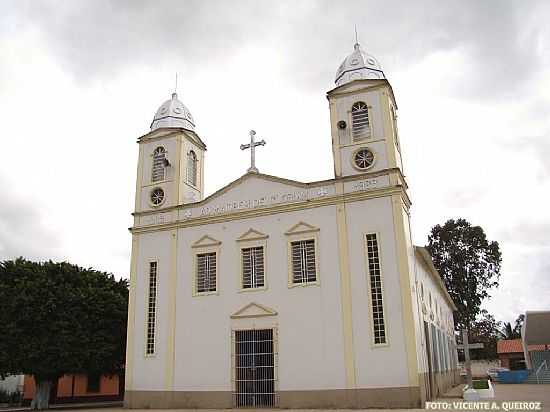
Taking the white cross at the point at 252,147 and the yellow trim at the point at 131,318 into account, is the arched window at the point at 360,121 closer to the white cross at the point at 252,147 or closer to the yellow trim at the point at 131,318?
the white cross at the point at 252,147

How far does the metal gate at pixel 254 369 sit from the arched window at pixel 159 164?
7633 mm

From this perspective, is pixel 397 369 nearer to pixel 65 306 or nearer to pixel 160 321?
pixel 160 321

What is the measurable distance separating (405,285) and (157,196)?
35.7 feet

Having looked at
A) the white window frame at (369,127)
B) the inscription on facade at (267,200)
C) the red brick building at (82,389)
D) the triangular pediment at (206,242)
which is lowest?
the red brick building at (82,389)

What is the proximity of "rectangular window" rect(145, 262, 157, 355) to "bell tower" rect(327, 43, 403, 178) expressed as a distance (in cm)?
825

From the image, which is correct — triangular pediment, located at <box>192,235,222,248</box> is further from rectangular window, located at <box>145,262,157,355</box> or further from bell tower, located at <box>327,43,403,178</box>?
bell tower, located at <box>327,43,403,178</box>

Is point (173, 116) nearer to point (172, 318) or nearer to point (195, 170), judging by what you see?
point (195, 170)

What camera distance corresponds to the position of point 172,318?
65.2ft

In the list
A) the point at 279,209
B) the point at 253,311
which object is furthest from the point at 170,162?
the point at 253,311

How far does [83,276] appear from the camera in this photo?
22812 mm

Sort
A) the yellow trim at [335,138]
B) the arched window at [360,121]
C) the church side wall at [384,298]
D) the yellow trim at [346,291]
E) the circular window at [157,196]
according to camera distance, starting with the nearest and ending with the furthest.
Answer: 1. the church side wall at [384,298]
2. the yellow trim at [346,291]
3. the yellow trim at [335,138]
4. the arched window at [360,121]
5. the circular window at [157,196]

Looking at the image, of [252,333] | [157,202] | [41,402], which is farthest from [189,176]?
[41,402]

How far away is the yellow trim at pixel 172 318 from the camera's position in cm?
1927

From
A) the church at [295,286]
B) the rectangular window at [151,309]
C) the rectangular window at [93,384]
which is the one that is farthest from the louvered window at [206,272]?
the rectangular window at [93,384]
